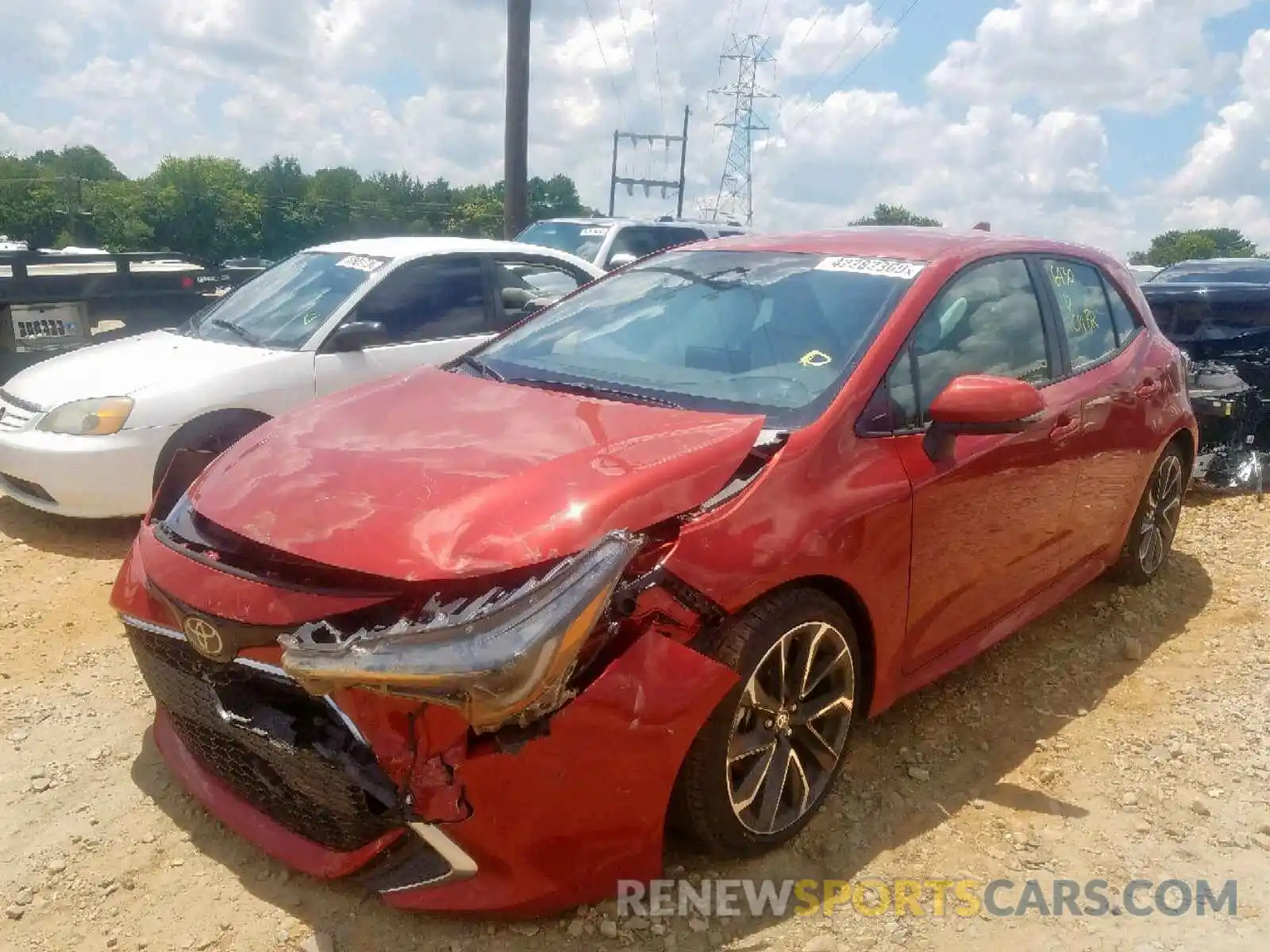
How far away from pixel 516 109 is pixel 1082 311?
33.7 feet

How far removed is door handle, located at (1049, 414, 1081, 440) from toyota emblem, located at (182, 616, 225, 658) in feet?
8.95

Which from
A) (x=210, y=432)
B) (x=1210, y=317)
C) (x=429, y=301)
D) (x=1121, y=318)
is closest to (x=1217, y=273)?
(x=1210, y=317)

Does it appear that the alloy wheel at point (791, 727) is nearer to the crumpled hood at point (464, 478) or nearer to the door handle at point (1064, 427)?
the crumpled hood at point (464, 478)

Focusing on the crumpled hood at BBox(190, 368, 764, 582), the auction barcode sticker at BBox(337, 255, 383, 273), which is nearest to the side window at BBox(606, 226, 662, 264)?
the auction barcode sticker at BBox(337, 255, 383, 273)

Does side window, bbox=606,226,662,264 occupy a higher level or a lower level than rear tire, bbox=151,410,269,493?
higher

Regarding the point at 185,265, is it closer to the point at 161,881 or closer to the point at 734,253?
the point at 734,253

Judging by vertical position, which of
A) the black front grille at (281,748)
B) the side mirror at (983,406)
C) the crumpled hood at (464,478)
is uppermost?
the side mirror at (983,406)

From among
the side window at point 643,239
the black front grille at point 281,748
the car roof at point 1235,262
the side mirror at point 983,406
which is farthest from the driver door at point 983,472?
the side window at point 643,239

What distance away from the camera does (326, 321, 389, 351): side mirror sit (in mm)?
5527

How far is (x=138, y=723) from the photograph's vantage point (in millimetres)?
3285

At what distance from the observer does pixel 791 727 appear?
2.65 m

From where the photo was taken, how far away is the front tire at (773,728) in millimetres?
2377

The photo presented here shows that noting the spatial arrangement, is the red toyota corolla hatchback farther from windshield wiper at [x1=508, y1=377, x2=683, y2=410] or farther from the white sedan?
the white sedan

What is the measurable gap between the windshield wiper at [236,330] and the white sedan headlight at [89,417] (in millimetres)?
832
